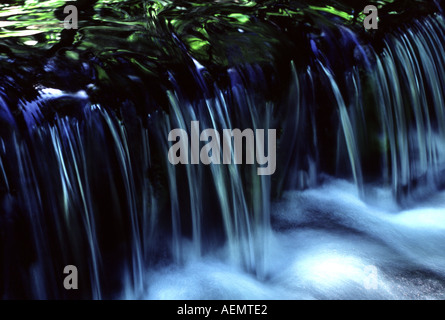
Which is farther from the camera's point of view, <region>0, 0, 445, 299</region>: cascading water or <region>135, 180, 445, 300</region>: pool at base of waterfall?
<region>135, 180, 445, 300</region>: pool at base of waterfall

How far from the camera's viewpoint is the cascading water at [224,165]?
268 cm

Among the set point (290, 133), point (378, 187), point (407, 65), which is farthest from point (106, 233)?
point (407, 65)

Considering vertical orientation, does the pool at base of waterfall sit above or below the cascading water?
below

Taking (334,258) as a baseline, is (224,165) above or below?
above

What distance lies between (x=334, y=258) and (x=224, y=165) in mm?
783

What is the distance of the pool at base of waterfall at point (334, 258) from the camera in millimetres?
2924

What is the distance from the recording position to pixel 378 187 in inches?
145

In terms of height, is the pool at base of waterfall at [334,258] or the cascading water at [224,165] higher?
the cascading water at [224,165]

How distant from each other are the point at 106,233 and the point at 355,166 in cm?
165

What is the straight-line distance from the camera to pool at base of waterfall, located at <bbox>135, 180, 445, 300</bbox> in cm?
292

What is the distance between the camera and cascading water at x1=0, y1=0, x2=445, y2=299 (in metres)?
2.68

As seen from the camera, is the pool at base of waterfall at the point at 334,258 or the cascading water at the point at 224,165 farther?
the pool at base of waterfall at the point at 334,258

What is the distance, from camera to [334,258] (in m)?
3.13
